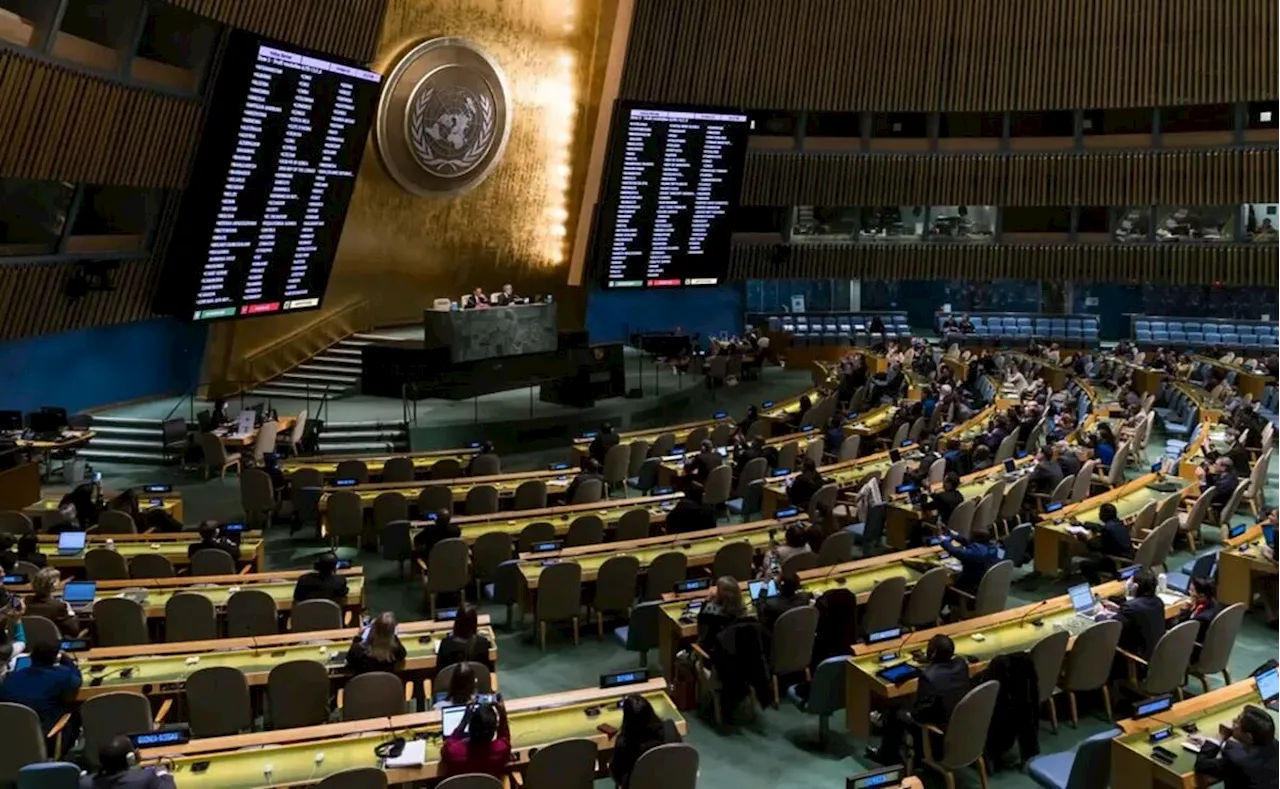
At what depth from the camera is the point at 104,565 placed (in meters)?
9.20

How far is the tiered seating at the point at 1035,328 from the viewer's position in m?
28.4

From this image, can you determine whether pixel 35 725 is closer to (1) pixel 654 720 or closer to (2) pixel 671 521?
(1) pixel 654 720

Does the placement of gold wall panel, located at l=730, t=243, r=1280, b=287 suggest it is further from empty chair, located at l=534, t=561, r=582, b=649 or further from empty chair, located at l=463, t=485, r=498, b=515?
empty chair, located at l=534, t=561, r=582, b=649

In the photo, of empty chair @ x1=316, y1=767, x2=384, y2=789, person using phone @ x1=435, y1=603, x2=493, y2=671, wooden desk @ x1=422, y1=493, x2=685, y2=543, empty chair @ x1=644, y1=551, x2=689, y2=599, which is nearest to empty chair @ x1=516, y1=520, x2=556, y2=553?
wooden desk @ x1=422, y1=493, x2=685, y2=543

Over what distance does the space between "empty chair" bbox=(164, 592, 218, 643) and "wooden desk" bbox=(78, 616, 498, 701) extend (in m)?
0.41

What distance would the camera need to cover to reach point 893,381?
20953 mm

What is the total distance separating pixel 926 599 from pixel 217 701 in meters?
5.51

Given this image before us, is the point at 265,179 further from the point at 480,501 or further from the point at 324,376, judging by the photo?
the point at 480,501

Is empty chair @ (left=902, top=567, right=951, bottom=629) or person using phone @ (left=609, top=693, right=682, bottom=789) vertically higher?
empty chair @ (left=902, top=567, right=951, bottom=629)

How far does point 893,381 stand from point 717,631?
1413 centimetres

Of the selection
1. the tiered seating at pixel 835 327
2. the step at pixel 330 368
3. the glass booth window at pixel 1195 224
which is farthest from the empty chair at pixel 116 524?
the glass booth window at pixel 1195 224

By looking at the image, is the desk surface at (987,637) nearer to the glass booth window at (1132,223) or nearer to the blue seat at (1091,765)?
the blue seat at (1091,765)

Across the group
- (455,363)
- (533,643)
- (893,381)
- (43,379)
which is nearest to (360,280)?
(455,363)

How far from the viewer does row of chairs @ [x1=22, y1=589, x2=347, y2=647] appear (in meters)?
7.88
